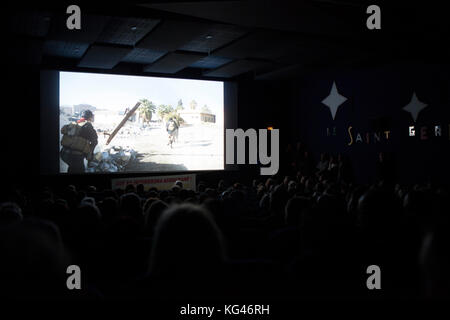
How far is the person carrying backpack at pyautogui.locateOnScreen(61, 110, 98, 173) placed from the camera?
36.5 feet

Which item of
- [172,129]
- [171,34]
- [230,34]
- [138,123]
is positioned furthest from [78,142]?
[230,34]

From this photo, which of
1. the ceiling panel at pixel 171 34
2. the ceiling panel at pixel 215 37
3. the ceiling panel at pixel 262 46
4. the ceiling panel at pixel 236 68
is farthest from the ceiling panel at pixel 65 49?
the ceiling panel at pixel 236 68

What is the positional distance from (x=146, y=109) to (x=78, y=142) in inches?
82.7

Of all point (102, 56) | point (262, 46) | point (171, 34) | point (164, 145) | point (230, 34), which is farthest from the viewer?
point (164, 145)

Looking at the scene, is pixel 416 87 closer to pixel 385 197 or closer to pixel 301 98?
pixel 301 98

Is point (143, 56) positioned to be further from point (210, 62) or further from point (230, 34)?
point (230, 34)

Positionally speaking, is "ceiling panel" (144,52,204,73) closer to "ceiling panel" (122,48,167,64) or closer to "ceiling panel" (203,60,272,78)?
"ceiling panel" (122,48,167,64)

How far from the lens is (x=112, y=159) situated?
11.6m

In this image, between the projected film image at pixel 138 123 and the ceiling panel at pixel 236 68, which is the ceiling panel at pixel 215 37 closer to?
the ceiling panel at pixel 236 68

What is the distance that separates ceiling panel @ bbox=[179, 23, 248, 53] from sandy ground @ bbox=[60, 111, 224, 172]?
2.97 metres

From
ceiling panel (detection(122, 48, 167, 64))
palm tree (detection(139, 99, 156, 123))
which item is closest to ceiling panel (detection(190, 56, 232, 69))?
ceiling panel (detection(122, 48, 167, 64))

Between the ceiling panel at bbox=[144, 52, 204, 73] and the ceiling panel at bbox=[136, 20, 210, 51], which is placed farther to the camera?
the ceiling panel at bbox=[144, 52, 204, 73]

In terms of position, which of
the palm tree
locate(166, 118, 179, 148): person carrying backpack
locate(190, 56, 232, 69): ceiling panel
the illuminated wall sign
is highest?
locate(190, 56, 232, 69): ceiling panel

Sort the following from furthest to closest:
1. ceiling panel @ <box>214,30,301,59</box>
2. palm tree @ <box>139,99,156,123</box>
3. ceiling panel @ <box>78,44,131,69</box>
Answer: palm tree @ <box>139,99,156,123</box>, ceiling panel @ <box>78,44,131,69</box>, ceiling panel @ <box>214,30,301,59</box>
